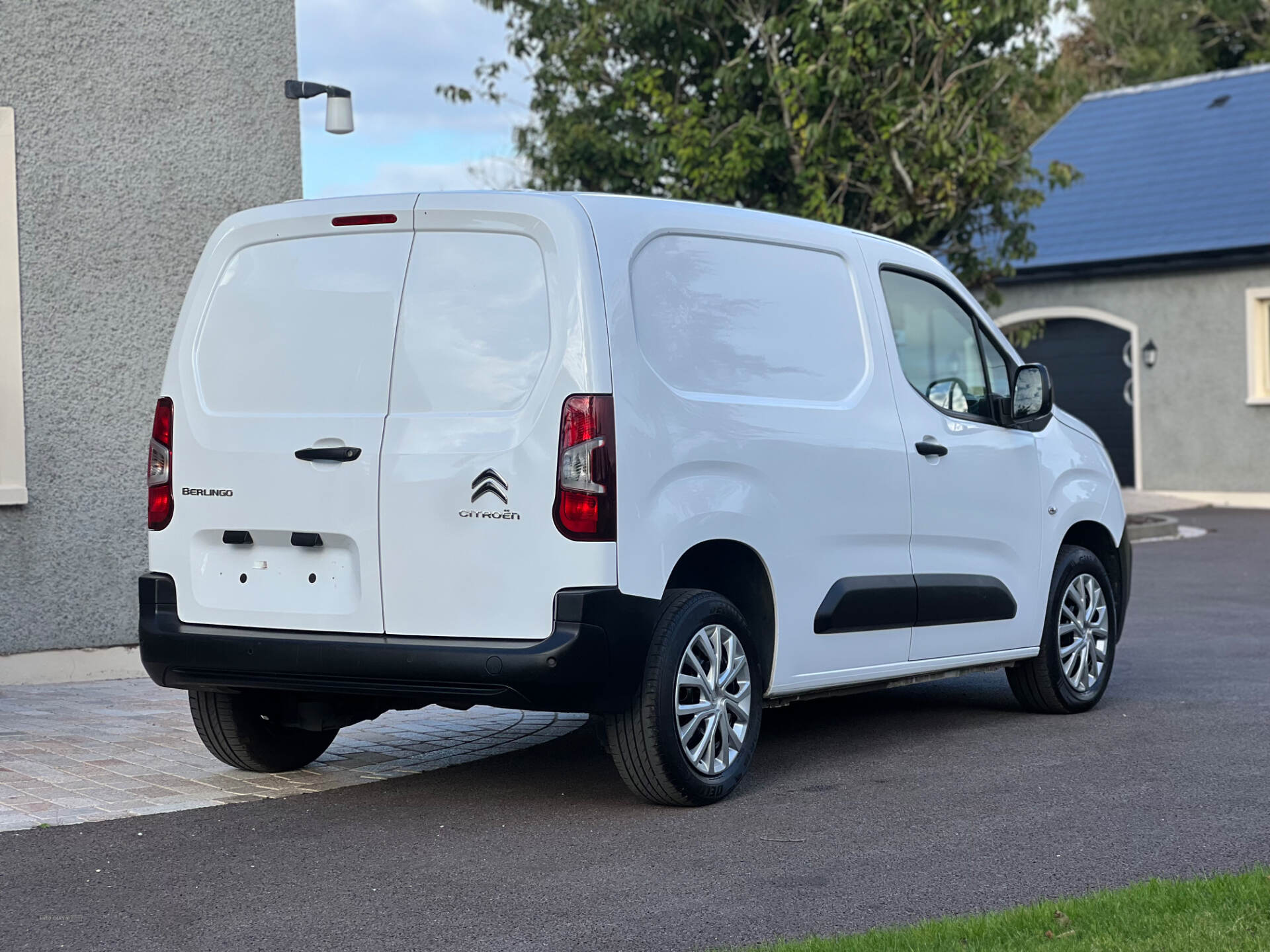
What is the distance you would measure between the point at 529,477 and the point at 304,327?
1.06m

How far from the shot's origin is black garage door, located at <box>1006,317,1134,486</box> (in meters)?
27.8

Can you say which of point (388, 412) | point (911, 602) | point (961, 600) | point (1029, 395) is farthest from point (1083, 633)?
point (388, 412)

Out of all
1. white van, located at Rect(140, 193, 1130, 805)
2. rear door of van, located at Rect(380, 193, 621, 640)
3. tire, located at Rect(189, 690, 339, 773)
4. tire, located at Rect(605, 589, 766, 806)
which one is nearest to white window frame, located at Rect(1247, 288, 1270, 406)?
white van, located at Rect(140, 193, 1130, 805)

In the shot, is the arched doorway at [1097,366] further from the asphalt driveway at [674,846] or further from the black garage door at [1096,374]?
the asphalt driveway at [674,846]

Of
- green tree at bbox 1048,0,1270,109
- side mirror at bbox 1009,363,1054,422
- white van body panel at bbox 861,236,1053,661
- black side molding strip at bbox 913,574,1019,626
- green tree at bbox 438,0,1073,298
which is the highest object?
green tree at bbox 1048,0,1270,109

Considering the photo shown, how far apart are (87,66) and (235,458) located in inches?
172

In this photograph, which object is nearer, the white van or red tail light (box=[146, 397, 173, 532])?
the white van

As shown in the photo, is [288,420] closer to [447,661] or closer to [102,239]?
[447,661]

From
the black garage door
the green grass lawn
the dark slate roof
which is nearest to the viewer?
the green grass lawn

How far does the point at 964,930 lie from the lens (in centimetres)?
442

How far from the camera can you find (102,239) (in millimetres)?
9523

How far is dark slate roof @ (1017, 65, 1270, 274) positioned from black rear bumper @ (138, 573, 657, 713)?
73.0 ft

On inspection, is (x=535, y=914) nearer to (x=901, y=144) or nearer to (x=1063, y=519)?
(x=1063, y=519)

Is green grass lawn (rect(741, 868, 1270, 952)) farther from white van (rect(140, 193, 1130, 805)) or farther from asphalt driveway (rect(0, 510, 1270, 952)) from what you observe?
white van (rect(140, 193, 1130, 805))
